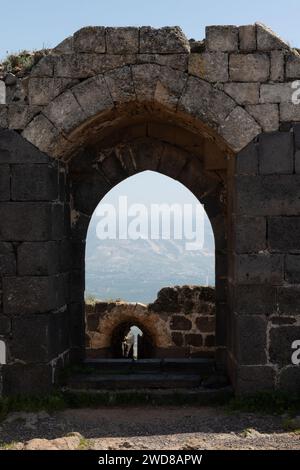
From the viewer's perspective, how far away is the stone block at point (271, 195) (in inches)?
247

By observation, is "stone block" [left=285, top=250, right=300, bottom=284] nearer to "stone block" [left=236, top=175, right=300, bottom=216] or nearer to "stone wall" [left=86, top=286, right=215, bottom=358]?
"stone block" [left=236, top=175, right=300, bottom=216]

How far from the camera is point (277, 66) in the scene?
6305 millimetres

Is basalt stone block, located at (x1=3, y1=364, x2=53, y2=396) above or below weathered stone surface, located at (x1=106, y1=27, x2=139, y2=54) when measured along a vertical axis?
below

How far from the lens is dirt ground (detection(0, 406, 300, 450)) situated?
17.3ft

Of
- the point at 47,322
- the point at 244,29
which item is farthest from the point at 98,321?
the point at 244,29

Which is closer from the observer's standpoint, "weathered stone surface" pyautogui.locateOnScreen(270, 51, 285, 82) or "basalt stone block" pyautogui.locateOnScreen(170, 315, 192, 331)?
"weathered stone surface" pyautogui.locateOnScreen(270, 51, 285, 82)

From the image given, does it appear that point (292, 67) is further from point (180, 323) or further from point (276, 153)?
point (180, 323)

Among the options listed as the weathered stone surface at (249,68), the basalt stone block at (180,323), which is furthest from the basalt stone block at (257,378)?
the basalt stone block at (180,323)

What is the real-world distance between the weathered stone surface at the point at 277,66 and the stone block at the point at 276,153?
1.86 feet

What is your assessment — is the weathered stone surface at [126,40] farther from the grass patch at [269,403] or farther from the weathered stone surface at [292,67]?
the grass patch at [269,403]

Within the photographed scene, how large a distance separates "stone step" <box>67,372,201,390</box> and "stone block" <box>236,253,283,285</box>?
142 cm

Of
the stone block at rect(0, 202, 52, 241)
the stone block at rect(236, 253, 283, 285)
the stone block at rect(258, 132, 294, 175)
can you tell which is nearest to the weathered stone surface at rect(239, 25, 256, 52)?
the stone block at rect(258, 132, 294, 175)

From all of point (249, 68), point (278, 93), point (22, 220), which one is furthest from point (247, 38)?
point (22, 220)

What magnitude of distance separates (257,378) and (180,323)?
13.4ft
